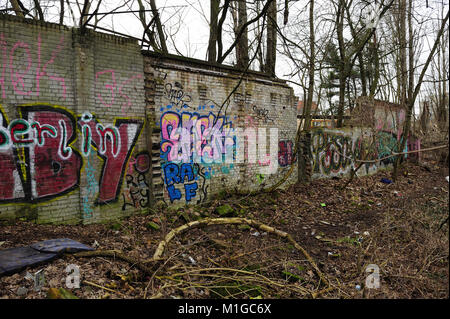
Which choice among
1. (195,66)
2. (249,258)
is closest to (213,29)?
(195,66)

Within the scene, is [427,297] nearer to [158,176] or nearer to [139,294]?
[139,294]

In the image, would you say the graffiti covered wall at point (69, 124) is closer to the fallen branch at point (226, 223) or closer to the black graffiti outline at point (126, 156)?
the black graffiti outline at point (126, 156)

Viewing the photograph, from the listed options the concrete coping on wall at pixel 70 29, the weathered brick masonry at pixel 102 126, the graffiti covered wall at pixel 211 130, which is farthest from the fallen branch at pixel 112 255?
the concrete coping on wall at pixel 70 29

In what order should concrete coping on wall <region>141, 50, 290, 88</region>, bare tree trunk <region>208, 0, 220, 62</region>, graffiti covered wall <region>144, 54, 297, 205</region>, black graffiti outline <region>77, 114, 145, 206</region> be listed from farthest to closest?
bare tree trunk <region>208, 0, 220, 62</region>, graffiti covered wall <region>144, 54, 297, 205</region>, concrete coping on wall <region>141, 50, 290, 88</region>, black graffiti outline <region>77, 114, 145, 206</region>

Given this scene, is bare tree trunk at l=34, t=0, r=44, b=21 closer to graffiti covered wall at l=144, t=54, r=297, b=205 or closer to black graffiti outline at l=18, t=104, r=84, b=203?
graffiti covered wall at l=144, t=54, r=297, b=205

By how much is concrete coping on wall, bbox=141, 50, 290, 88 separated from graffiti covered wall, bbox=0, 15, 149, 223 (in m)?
0.48

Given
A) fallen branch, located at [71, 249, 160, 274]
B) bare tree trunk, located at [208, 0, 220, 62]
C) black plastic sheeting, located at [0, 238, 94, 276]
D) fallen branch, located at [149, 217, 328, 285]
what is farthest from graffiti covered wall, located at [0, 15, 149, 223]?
bare tree trunk, located at [208, 0, 220, 62]

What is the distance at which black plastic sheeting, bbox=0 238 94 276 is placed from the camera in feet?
11.6

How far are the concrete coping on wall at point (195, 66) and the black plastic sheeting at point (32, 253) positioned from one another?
175 inches

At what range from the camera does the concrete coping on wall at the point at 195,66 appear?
7020 mm

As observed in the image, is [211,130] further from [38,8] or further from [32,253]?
[38,8]
